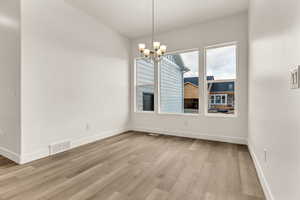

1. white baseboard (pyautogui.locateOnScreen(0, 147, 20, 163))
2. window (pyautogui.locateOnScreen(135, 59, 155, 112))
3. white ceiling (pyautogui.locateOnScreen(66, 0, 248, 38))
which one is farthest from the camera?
window (pyautogui.locateOnScreen(135, 59, 155, 112))

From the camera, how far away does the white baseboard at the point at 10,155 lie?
2518 millimetres

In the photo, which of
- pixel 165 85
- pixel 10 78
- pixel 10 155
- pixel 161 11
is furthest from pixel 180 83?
pixel 10 155

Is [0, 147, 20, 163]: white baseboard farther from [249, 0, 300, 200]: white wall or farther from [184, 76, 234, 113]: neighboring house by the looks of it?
[184, 76, 234, 113]: neighboring house

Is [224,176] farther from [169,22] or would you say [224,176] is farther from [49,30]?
[49,30]

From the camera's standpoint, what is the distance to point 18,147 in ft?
8.24

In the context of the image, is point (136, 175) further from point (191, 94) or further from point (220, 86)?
point (220, 86)

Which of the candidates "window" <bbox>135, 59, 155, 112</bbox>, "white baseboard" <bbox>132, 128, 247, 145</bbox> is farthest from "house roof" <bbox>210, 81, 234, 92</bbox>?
"window" <bbox>135, 59, 155, 112</bbox>

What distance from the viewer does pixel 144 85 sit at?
4.95m

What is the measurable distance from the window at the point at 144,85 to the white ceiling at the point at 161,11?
124 centimetres

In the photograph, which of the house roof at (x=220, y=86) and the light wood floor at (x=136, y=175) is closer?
the light wood floor at (x=136, y=175)

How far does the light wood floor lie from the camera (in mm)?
1701

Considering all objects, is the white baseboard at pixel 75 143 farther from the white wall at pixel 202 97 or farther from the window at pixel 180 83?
the window at pixel 180 83

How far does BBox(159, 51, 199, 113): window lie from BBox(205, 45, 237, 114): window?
1.10ft

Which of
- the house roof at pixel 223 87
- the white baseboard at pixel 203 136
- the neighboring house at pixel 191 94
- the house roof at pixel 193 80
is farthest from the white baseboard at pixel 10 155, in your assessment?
the house roof at pixel 223 87
